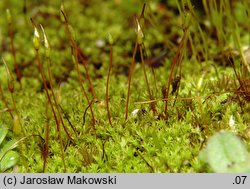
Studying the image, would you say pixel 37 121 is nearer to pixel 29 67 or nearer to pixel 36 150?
pixel 36 150

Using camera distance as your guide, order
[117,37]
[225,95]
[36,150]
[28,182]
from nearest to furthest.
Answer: [28,182] → [36,150] → [225,95] → [117,37]

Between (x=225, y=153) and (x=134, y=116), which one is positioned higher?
(x=134, y=116)

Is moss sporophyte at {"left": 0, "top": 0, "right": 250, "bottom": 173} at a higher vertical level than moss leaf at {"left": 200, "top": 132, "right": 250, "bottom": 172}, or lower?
higher

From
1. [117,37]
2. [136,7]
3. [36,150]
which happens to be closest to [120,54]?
[117,37]

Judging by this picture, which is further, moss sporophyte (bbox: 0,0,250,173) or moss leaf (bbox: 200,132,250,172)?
moss sporophyte (bbox: 0,0,250,173)

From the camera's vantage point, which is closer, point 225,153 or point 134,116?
point 225,153

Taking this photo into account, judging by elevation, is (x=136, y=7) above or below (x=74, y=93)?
above

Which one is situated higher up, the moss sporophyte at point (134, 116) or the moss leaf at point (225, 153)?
the moss sporophyte at point (134, 116)

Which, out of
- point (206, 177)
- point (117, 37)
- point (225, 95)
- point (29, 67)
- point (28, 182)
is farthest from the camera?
point (117, 37)

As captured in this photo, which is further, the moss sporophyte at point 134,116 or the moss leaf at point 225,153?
the moss sporophyte at point 134,116

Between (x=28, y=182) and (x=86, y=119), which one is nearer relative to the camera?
(x=28, y=182)

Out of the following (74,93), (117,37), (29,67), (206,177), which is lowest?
(206,177)
